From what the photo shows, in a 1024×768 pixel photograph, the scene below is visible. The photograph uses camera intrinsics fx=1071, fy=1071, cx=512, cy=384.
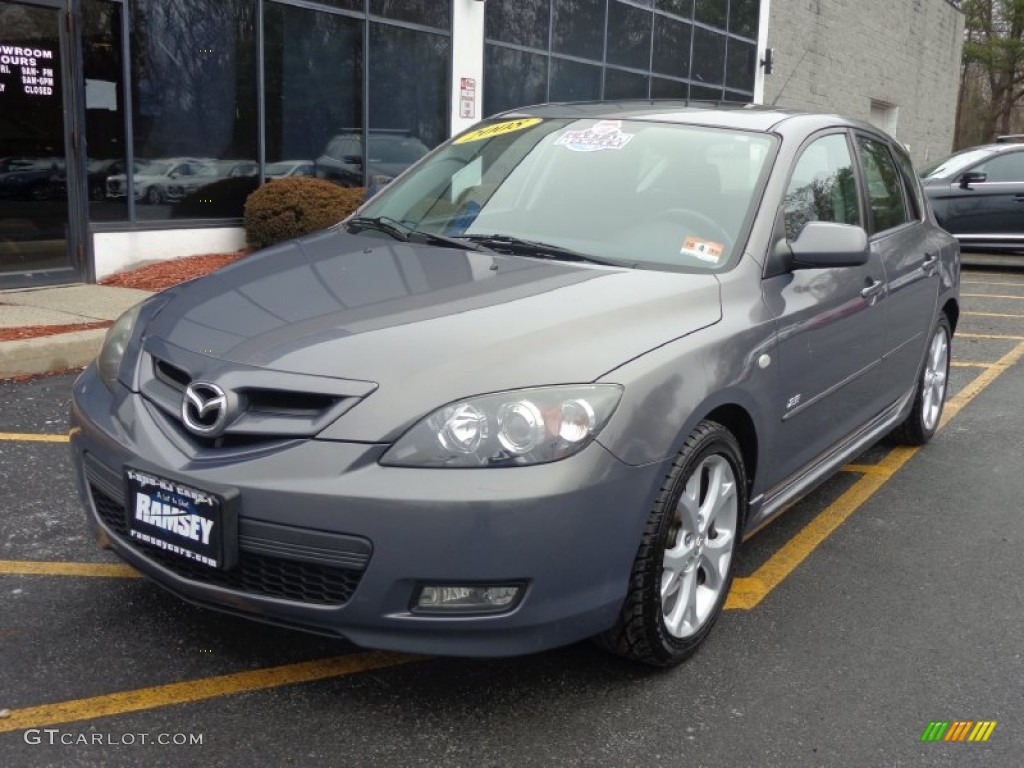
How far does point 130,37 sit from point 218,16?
1176mm

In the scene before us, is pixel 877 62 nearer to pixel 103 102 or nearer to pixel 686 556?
pixel 103 102

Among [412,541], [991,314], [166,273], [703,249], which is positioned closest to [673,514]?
[412,541]

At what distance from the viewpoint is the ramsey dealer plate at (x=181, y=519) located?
102 inches

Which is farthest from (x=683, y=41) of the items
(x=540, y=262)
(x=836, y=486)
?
(x=540, y=262)

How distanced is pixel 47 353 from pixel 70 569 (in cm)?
334

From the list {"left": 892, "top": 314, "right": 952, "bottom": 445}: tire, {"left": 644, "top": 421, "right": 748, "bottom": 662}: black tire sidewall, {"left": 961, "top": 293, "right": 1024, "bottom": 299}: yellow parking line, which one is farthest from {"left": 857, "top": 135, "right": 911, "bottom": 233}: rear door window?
{"left": 961, "top": 293, "right": 1024, "bottom": 299}: yellow parking line

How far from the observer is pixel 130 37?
9.92m

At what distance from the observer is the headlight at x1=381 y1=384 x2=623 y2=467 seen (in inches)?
101

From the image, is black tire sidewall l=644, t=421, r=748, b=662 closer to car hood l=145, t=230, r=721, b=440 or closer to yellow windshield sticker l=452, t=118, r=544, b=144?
car hood l=145, t=230, r=721, b=440

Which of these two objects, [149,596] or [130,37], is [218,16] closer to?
[130,37]

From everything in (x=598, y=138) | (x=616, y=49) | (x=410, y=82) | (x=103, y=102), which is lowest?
(x=598, y=138)

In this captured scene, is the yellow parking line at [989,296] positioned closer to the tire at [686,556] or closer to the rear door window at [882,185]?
the rear door window at [882,185]

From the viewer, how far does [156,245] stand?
413 inches

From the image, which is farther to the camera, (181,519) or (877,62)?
(877,62)
